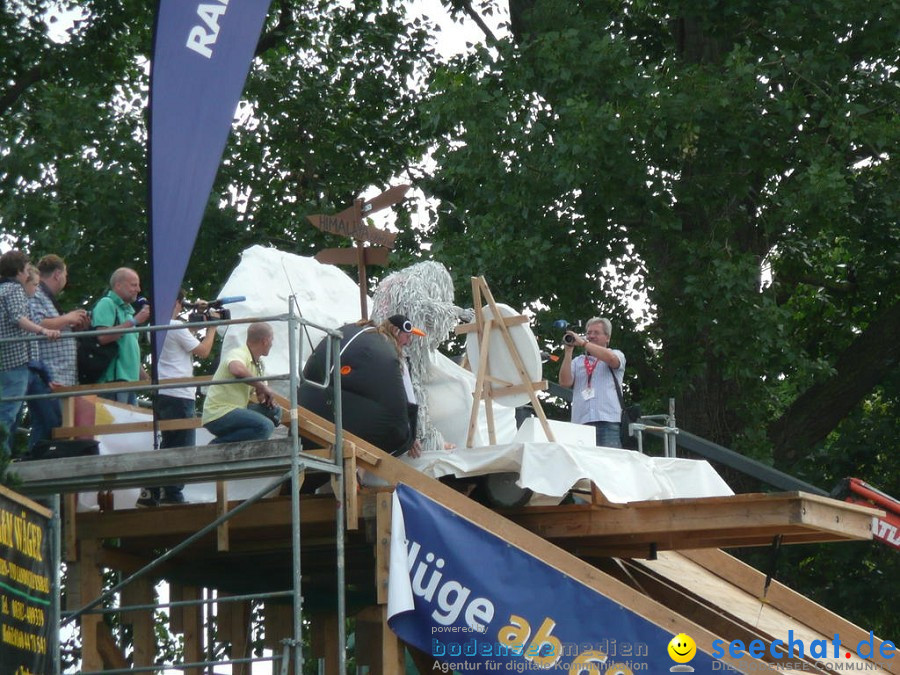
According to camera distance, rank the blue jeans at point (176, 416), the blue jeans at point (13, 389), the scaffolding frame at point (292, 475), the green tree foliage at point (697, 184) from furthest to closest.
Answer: the green tree foliage at point (697, 184) → the blue jeans at point (176, 416) → the blue jeans at point (13, 389) → the scaffolding frame at point (292, 475)

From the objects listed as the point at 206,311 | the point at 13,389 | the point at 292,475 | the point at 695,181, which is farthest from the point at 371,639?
the point at 695,181

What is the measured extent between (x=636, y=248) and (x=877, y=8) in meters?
3.69

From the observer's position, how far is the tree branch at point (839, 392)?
20344 millimetres

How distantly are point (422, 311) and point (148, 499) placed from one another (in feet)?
8.00

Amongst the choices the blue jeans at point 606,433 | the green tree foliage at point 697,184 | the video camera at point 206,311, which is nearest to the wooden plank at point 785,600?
the blue jeans at point 606,433

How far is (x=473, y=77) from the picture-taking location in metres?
19.5

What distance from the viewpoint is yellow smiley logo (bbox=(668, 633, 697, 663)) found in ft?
35.9

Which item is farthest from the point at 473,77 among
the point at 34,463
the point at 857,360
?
the point at 34,463

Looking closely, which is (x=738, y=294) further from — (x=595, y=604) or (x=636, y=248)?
(x=595, y=604)

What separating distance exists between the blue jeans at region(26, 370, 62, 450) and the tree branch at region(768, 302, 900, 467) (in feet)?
34.7

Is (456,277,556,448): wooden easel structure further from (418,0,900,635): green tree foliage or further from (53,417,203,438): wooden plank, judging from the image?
(418,0,900,635): green tree foliage

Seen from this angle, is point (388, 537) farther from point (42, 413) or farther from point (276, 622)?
point (276, 622)

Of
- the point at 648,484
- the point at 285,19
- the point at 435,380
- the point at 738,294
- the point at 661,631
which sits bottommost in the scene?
the point at 661,631

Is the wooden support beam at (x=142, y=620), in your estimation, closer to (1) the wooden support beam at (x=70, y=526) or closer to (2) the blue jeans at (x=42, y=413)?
(1) the wooden support beam at (x=70, y=526)
